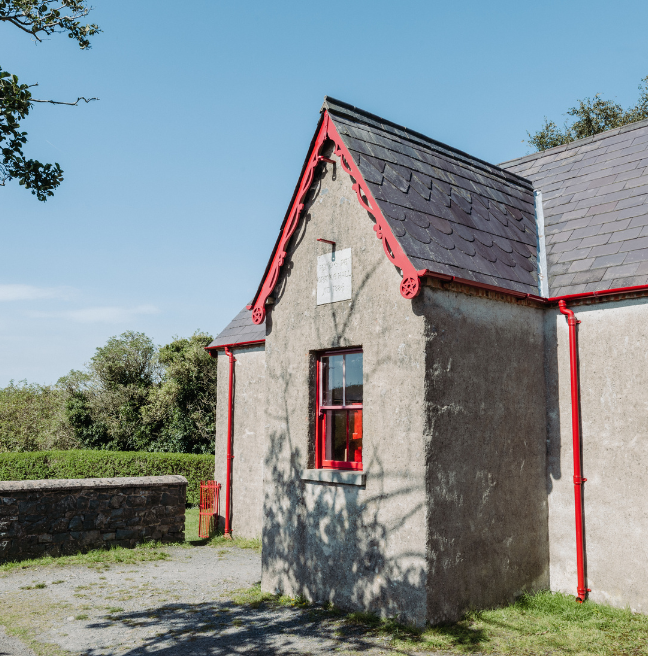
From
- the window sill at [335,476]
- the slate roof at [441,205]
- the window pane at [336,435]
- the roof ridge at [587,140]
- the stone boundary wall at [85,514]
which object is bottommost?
the stone boundary wall at [85,514]

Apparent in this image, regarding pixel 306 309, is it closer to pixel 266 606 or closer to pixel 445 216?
pixel 445 216

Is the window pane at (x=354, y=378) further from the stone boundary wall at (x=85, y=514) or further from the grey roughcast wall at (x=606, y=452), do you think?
the stone boundary wall at (x=85, y=514)

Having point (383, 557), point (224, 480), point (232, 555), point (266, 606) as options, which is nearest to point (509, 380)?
point (383, 557)

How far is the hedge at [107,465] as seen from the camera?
67.7 ft

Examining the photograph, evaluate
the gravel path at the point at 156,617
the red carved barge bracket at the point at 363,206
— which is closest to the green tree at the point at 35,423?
the gravel path at the point at 156,617

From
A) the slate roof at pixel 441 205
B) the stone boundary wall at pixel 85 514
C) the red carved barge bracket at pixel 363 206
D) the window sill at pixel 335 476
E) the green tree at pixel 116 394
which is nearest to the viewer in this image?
the red carved barge bracket at pixel 363 206

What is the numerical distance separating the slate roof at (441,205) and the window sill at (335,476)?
278cm

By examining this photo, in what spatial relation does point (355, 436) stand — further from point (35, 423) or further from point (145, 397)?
point (35, 423)

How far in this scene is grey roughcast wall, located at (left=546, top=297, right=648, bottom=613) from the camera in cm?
796

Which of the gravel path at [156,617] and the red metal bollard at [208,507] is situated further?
the red metal bollard at [208,507]

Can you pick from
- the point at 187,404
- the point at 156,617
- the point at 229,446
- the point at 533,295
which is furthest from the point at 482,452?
the point at 187,404

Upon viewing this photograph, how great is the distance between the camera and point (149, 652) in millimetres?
6816

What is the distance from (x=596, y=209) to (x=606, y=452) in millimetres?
4100

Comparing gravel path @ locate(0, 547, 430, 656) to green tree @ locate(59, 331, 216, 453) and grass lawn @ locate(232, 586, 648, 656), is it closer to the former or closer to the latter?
grass lawn @ locate(232, 586, 648, 656)
